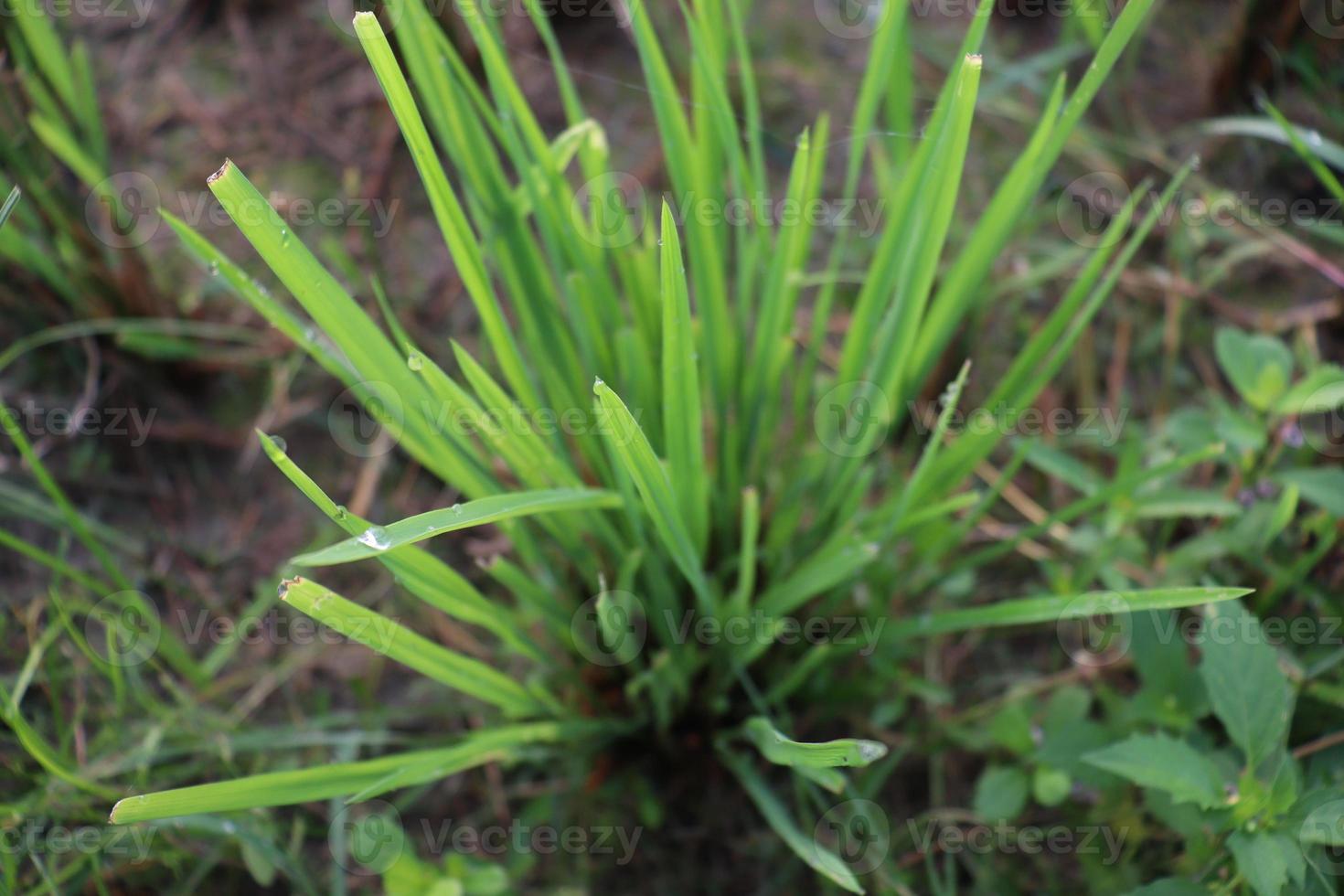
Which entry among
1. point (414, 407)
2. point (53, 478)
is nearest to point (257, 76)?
point (53, 478)

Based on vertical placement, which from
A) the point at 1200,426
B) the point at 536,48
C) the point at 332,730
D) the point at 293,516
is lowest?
the point at 332,730

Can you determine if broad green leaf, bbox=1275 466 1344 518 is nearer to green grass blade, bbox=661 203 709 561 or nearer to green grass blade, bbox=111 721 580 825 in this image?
green grass blade, bbox=661 203 709 561

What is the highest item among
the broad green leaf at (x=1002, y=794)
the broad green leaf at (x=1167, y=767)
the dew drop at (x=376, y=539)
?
the dew drop at (x=376, y=539)

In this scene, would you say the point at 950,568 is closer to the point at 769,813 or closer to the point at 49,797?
the point at 769,813

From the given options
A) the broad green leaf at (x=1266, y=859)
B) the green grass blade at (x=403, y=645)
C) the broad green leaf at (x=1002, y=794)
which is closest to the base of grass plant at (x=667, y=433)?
the green grass blade at (x=403, y=645)

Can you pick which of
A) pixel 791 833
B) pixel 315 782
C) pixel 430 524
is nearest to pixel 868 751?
pixel 791 833

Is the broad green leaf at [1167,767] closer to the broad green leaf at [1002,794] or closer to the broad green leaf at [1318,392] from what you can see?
the broad green leaf at [1002,794]

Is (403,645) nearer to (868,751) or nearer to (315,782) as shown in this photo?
(315,782)
